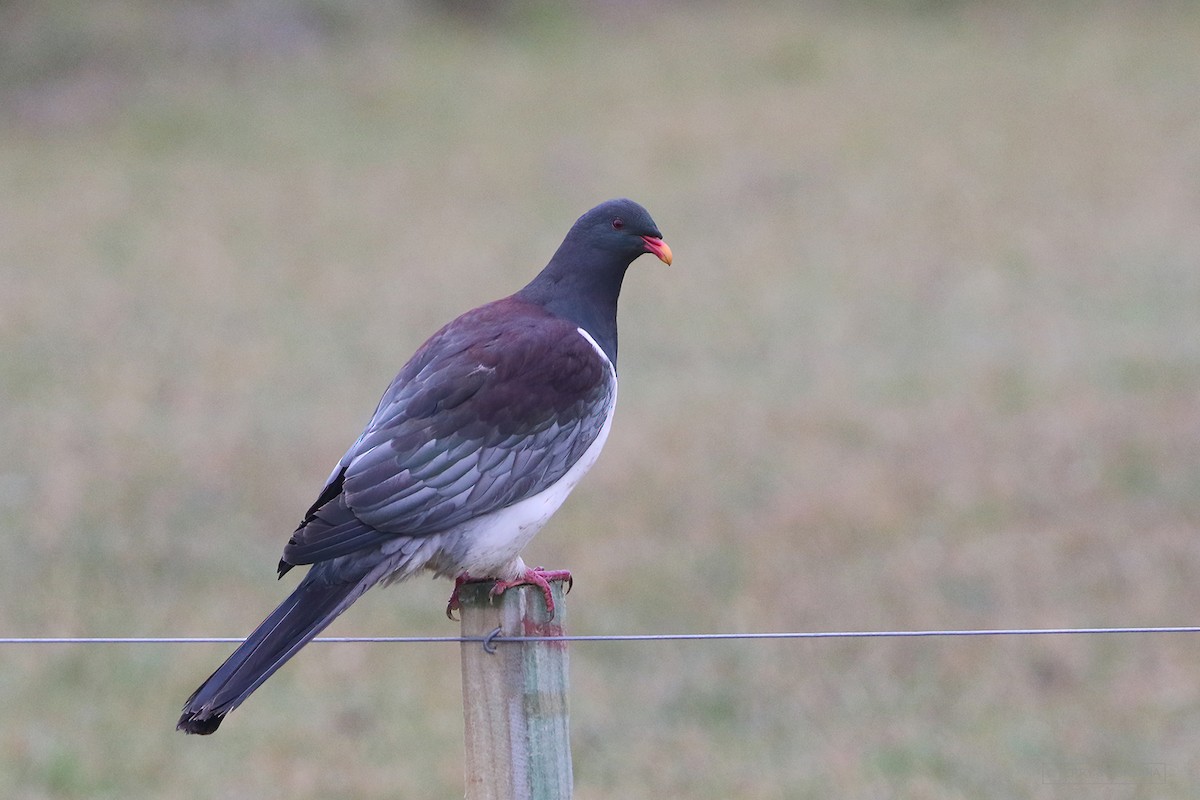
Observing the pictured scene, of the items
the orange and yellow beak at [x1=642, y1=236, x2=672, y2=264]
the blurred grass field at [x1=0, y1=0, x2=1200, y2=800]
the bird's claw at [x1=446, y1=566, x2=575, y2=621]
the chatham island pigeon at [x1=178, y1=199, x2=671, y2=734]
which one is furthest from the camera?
the blurred grass field at [x1=0, y1=0, x2=1200, y2=800]

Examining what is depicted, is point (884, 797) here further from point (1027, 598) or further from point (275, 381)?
point (275, 381)

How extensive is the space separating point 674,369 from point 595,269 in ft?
21.0

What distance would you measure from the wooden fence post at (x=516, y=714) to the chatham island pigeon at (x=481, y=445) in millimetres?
242

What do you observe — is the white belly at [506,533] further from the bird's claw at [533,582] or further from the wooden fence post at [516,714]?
the wooden fence post at [516,714]

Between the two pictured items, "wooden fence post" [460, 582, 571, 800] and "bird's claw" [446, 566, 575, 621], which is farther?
"bird's claw" [446, 566, 575, 621]

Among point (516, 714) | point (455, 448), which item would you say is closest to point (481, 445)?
point (455, 448)

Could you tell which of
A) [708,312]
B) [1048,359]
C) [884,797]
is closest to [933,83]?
[708,312]

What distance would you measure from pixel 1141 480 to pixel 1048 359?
2.18 meters

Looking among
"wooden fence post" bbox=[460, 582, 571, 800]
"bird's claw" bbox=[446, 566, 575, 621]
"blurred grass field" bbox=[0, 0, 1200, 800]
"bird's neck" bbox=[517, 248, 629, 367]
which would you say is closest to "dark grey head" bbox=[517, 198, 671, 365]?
"bird's neck" bbox=[517, 248, 629, 367]

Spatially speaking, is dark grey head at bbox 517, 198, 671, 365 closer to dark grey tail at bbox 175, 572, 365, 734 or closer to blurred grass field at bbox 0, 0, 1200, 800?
dark grey tail at bbox 175, 572, 365, 734

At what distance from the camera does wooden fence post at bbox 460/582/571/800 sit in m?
2.93

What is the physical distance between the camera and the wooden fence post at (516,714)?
293 centimetres

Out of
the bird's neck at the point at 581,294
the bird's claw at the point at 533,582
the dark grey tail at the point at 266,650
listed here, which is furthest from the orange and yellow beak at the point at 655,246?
the dark grey tail at the point at 266,650

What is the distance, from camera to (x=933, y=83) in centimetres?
1831
